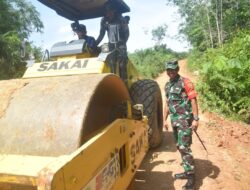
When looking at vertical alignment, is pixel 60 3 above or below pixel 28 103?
above

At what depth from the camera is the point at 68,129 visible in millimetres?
2469

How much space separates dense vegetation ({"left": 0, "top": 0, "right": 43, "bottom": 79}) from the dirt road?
5282 millimetres

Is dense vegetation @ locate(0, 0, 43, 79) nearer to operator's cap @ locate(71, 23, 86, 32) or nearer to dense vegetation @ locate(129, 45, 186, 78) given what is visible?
operator's cap @ locate(71, 23, 86, 32)

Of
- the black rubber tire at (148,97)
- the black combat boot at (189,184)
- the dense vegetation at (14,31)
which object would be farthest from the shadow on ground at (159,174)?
the dense vegetation at (14,31)

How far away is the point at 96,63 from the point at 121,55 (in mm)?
938

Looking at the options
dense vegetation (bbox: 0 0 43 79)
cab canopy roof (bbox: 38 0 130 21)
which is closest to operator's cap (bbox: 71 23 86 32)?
cab canopy roof (bbox: 38 0 130 21)

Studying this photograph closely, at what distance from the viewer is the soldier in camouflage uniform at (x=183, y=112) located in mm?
4312

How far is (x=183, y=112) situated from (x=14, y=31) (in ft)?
37.4

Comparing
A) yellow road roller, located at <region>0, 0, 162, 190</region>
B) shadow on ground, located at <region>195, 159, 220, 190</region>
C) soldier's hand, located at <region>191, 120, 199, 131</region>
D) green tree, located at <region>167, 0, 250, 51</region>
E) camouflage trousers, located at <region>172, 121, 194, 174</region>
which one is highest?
green tree, located at <region>167, 0, 250, 51</region>

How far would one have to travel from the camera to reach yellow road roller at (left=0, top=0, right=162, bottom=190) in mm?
1917

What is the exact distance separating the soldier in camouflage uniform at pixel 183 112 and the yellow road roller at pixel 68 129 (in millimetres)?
611

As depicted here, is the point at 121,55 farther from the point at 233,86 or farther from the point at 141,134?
the point at 233,86

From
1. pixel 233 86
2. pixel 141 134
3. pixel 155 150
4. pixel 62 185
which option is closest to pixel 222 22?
pixel 233 86

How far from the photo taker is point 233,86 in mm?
8086
